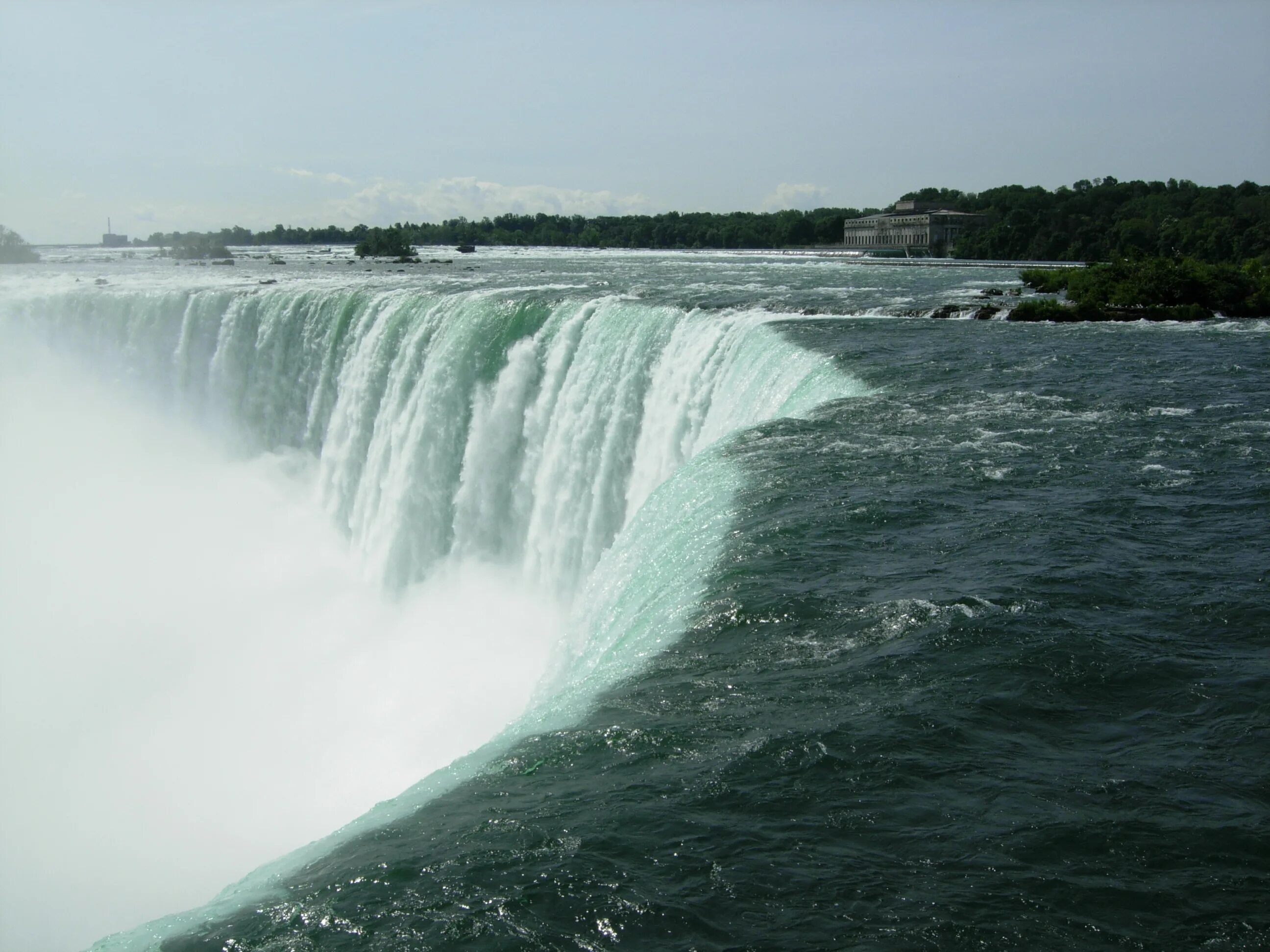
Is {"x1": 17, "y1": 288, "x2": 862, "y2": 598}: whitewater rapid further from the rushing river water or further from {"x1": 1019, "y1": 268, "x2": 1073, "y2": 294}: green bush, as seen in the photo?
{"x1": 1019, "y1": 268, "x2": 1073, "y2": 294}: green bush

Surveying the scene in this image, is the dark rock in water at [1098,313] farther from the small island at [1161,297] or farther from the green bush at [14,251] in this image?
the green bush at [14,251]

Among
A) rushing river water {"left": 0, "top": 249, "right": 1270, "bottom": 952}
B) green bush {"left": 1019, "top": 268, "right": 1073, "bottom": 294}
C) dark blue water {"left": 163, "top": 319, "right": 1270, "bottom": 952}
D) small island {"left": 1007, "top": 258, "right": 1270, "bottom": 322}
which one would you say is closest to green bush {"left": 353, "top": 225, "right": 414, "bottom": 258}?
rushing river water {"left": 0, "top": 249, "right": 1270, "bottom": 952}

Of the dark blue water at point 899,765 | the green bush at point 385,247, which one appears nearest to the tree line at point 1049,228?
the green bush at point 385,247

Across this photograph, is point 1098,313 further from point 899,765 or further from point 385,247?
point 385,247

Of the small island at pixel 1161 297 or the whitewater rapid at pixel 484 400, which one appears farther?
the small island at pixel 1161 297

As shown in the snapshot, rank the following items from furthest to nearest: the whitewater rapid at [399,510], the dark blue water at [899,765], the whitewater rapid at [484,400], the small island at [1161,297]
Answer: the small island at [1161,297]
the whitewater rapid at [484,400]
the whitewater rapid at [399,510]
the dark blue water at [899,765]

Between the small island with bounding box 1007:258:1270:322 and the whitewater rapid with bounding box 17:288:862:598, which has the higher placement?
the small island with bounding box 1007:258:1270:322
